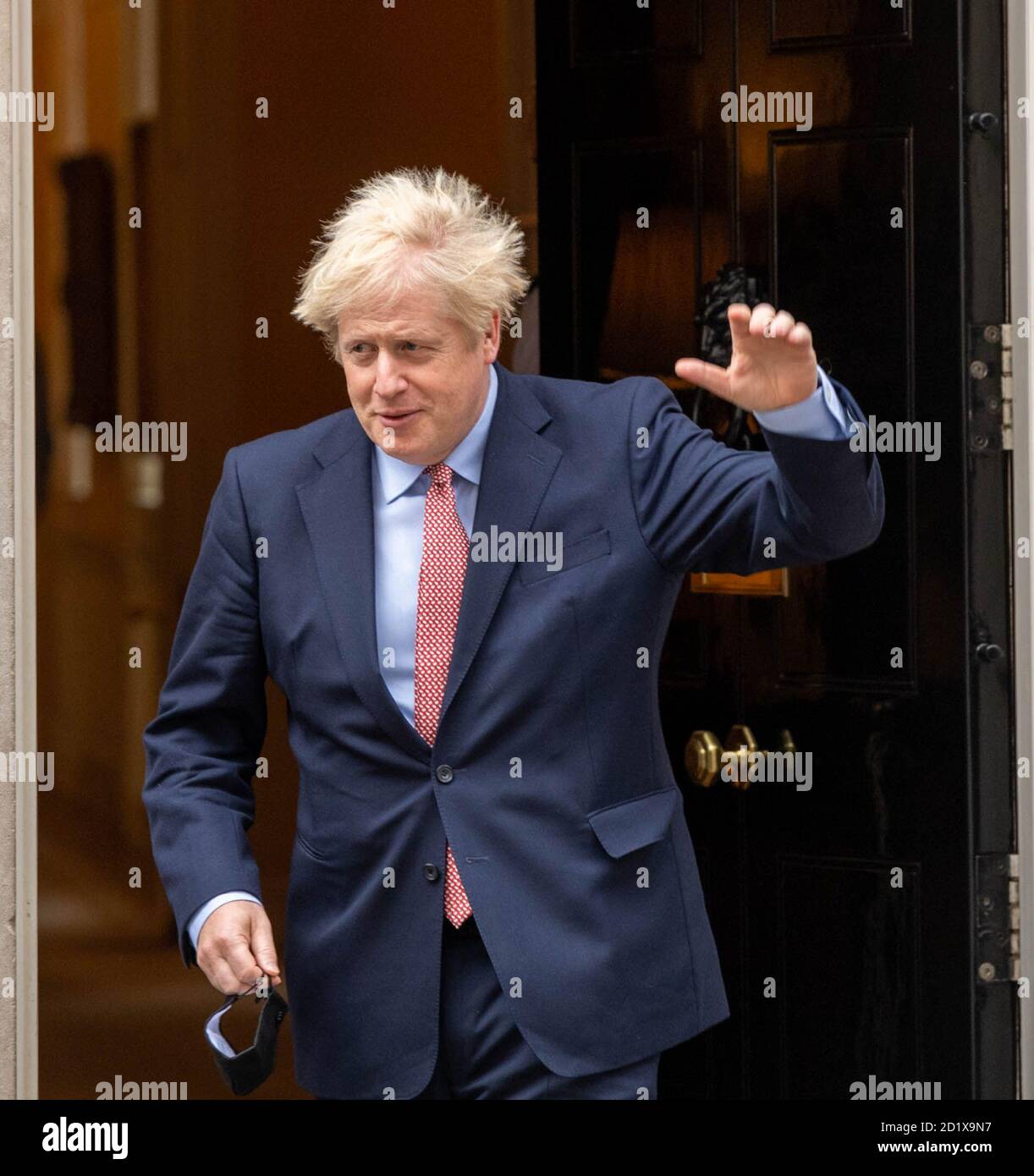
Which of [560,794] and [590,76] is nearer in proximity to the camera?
[560,794]

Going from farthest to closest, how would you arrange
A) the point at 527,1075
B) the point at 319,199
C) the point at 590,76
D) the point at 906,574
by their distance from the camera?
the point at 319,199
the point at 590,76
the point at 906,574
the point at 527,1075

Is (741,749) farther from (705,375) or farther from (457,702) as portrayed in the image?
(705,375)

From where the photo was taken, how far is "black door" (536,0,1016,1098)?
12.5ft

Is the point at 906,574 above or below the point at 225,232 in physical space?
below

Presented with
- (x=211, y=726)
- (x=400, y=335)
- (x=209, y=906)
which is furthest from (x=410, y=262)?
(x=209, y=906)

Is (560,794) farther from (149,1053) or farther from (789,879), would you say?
(149,1053)

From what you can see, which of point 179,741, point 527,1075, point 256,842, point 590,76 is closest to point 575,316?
point 590,76

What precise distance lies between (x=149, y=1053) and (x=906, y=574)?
2.40 metres

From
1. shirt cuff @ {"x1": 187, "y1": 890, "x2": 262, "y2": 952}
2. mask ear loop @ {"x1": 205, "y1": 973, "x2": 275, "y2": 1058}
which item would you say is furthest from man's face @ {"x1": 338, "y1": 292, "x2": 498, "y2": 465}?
mask ear loop @ {"x1": 205, "y1": 973, "x2": 275, "y2": 1058}

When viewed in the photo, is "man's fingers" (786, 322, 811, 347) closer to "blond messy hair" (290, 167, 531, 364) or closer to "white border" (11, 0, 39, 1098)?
"blond messy hair" (290, 167, 531, 364)

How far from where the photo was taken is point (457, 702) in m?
2.82

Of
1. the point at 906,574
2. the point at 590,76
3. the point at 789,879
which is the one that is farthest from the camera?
the point at 590,76

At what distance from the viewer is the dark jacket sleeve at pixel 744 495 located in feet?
8.43

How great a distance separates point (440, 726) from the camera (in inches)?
111
